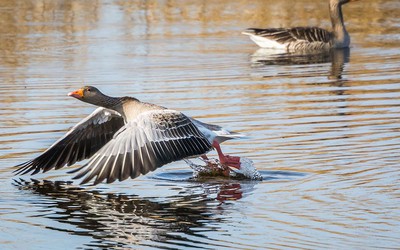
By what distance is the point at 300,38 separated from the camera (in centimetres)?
2258

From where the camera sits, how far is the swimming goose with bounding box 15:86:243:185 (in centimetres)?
1051

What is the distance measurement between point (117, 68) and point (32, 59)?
206 centimetres

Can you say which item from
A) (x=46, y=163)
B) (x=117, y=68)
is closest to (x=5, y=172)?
(x=46, y=163)

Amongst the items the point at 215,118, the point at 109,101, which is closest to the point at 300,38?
the point at 215,118

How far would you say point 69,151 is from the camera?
12203mm

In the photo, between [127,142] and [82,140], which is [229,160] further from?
[82,140]

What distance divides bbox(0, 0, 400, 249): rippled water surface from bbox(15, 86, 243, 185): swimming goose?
30 centimetres

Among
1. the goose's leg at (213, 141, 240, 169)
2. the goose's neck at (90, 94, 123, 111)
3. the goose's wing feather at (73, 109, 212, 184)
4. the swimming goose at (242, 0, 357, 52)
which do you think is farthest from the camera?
the swimming goose at (242, 0, 357, 52)

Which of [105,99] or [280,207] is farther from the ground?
[105,99]

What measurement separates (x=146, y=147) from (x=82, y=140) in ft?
5.62

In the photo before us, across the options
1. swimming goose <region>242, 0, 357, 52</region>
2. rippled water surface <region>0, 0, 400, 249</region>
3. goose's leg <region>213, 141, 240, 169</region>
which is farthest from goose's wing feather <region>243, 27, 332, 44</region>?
goose's leg <region>213, 141, 240, 169</region>

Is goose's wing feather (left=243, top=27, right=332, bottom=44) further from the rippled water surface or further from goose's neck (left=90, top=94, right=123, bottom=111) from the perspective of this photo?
goose's neck (left=90, top=94, right=123, bottom=111)

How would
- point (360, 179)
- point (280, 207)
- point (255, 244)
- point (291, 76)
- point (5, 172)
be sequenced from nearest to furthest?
1. point (255, 244)
2. point (280, 207)
3. point (360, 179)
4. point (5, 172)
5. point (291, 76)

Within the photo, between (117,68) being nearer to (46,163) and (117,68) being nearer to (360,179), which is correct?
(46,163)
